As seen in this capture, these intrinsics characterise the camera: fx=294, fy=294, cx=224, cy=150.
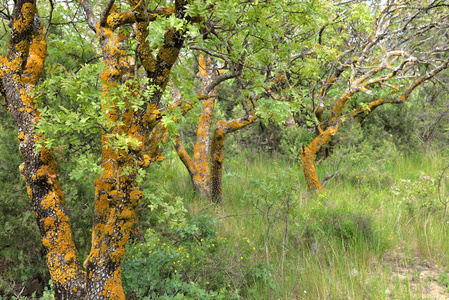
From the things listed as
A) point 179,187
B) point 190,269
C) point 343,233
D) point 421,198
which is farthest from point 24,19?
point 421,198

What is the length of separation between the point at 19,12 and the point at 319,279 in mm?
4016

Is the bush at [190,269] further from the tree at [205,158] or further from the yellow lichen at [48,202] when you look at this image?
the tree at [205,158]

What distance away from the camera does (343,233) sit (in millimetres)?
4320

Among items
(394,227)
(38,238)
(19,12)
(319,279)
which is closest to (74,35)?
(19,12)

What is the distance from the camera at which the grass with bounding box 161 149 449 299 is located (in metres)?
3.22

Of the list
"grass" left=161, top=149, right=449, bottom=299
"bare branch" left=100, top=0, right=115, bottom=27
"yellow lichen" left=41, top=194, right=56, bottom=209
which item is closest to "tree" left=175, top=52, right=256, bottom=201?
"grass" left=161, top=149, right=449, bottom=299

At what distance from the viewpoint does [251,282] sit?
11.3 ft

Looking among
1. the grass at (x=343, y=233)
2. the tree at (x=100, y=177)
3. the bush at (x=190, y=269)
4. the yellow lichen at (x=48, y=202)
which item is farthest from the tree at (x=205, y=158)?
the yellow lichen at (x=48, y=202)

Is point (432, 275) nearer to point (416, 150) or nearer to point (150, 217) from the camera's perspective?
point (150, 217)

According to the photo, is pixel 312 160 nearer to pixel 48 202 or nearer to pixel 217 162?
pixel 217 162

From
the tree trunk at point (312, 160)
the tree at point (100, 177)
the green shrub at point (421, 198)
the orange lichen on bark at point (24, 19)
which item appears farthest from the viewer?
the tree trunk at point (312, 160)

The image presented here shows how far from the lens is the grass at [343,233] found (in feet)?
10.6

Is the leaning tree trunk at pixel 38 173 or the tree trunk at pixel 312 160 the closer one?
the leaning tree trunk at pixel 38 173

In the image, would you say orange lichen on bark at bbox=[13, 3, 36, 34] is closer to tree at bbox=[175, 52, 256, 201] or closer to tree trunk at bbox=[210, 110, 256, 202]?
tree at bbox=[175, 52, 256, 201]
